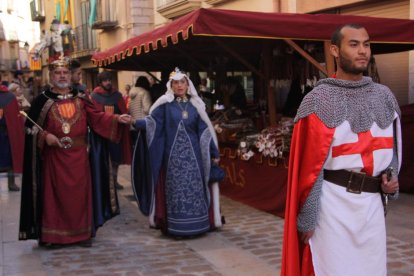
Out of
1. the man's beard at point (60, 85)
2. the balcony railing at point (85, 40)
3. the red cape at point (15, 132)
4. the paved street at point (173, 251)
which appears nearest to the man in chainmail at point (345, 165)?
the paved street at point (173, 251)

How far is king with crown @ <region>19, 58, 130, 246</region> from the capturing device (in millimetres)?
5188

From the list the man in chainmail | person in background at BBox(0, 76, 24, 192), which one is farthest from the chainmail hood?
person in background at BBox(0, 76, 24, 192)

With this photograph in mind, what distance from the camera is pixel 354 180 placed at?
8.54 feet

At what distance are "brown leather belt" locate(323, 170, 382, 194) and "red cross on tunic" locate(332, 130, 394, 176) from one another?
45mm

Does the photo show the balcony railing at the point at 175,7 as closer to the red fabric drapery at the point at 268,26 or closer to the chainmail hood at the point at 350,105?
the red fabric drapery at the point at 268,26

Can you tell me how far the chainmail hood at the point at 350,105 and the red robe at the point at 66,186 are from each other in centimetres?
309

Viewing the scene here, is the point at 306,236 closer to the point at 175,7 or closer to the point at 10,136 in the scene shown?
the point at 10,136

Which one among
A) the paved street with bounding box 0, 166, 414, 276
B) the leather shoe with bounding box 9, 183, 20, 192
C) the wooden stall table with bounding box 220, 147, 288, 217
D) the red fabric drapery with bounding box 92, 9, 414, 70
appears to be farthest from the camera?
the leather shoe with bounding box 9, 183, 20, 192

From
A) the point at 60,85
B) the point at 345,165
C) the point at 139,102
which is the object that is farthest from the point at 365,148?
the point at 139,102

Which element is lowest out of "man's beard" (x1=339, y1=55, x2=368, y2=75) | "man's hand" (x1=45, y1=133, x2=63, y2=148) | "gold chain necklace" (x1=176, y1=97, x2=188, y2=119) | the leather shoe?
the leather shoe

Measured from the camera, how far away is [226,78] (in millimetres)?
9711

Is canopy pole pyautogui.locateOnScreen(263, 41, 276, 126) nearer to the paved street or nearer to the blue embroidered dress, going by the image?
the paved street

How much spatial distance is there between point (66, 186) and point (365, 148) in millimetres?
3392

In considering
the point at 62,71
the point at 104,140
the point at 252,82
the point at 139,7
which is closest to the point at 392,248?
the point at 104,140
